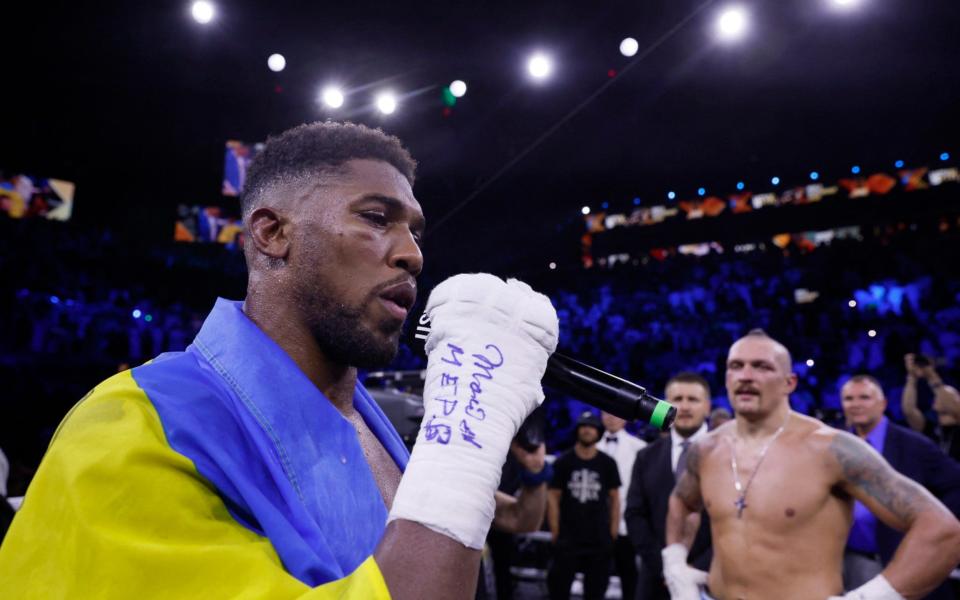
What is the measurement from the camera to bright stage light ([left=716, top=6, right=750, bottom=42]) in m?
7.36

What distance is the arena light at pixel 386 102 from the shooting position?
972 centimetres

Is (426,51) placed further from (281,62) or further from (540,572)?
(540,572)

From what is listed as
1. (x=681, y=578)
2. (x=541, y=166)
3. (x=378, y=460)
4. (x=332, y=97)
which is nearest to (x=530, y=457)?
(x=378, y=460)

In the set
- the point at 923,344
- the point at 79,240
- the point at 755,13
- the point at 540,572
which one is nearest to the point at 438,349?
the point at 540,572

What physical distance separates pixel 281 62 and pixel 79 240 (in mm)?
7279

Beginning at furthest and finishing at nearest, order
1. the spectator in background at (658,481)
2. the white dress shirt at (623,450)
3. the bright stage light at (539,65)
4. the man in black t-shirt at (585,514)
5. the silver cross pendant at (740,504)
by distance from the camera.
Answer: the bright stage light at (539,65) → the white dress shirt at (623,450) → the man in black t-shirt at (585,514) → the spectator in background at (658,481) → the silver cross pendant at (740,504)

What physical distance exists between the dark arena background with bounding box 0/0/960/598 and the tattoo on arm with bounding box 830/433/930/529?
1811 mm

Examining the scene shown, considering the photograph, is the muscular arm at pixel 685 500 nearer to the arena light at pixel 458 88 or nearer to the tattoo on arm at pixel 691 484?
the tattoo on arm at pixel 691 484

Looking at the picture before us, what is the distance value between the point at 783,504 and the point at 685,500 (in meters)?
0.60

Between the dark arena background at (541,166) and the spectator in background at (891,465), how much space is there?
5.09 feet

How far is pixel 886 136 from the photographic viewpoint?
573 inches

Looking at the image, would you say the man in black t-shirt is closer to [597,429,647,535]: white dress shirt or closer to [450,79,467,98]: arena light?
[597,429,647,535]: white dress shirt

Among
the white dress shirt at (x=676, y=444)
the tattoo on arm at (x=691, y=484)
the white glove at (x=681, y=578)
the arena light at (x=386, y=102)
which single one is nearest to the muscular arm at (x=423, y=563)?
the white glove at (x=681, y=578)

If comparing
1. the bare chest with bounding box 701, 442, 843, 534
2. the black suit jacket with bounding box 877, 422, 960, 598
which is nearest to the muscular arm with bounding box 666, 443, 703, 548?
the bare chest with bounding box 701, 442, 843, 534
